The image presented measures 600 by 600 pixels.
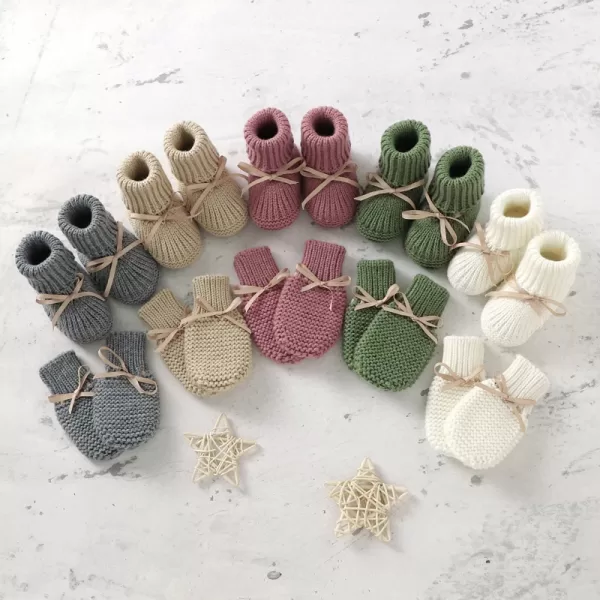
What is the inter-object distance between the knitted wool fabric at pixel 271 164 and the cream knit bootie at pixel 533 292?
451mm

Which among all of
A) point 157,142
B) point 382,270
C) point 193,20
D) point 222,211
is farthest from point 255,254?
point 193,20

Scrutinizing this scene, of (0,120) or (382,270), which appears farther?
(0,120)

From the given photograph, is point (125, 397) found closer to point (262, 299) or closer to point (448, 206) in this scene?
point (262, 299)

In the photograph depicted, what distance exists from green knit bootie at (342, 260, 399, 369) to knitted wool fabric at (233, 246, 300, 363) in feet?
0.36

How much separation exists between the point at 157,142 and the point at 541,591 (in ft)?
4.06

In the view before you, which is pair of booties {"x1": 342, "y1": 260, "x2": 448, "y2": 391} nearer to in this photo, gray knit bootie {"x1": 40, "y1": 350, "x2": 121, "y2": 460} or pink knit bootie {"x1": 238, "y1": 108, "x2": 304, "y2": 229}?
pink knit bootie {"x1": 238, "y1": 108, "x2": 304, "y2": 229}

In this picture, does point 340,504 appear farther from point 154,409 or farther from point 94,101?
point 94,101

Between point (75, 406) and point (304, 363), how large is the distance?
48 centimetres

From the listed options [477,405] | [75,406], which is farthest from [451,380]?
[75,406]

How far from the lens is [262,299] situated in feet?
4.20

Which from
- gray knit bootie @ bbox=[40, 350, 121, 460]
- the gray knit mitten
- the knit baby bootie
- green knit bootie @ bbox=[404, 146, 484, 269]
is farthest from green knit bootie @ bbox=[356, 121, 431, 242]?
gray knit bootie @ bbox=[40, 350, 121, 460]

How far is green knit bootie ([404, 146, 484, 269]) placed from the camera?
1139 mm

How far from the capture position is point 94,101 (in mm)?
1447

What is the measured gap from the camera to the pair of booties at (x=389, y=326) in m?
1.21
